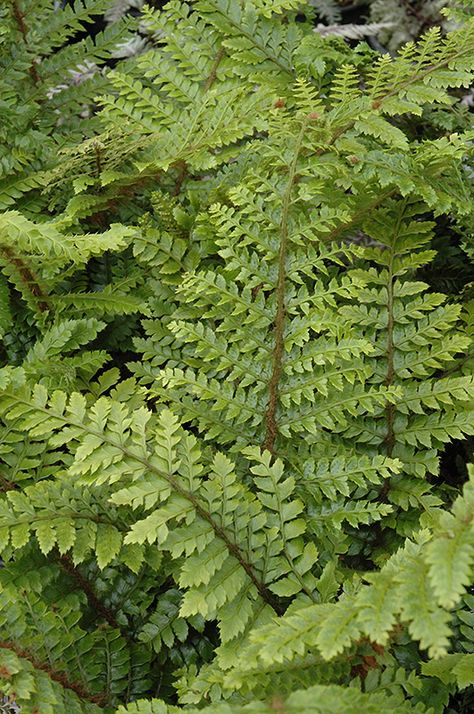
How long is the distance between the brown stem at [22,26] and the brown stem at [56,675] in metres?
1.60

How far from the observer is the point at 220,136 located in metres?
1.76

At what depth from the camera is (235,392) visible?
1599 millimetres

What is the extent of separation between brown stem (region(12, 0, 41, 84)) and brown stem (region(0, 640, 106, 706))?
1601mm

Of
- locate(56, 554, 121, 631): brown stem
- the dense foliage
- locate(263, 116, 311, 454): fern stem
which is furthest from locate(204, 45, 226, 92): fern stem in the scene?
locate(56, 554, 121, 631): brown stem

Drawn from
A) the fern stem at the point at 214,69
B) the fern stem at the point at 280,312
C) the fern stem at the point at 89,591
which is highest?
the fern stem at the point at 214,69

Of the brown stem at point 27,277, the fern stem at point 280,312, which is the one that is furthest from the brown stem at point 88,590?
the brown stem at point 27,277

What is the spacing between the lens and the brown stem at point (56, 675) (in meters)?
1.30

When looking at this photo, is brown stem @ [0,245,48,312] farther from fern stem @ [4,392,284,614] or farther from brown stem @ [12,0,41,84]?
brown stem @ [12,0,41,84]

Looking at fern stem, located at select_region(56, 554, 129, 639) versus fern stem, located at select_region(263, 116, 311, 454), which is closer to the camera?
fern stem, located at select_region(263, 116, 311, 454)

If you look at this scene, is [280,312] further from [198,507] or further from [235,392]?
[198,507]

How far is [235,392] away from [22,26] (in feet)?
4.24

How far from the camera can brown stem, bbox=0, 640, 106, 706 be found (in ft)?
4.26

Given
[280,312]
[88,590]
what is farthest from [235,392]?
[88,590]

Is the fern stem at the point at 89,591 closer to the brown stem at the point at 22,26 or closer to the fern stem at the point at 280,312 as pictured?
the fern stem at the point at 280,312
